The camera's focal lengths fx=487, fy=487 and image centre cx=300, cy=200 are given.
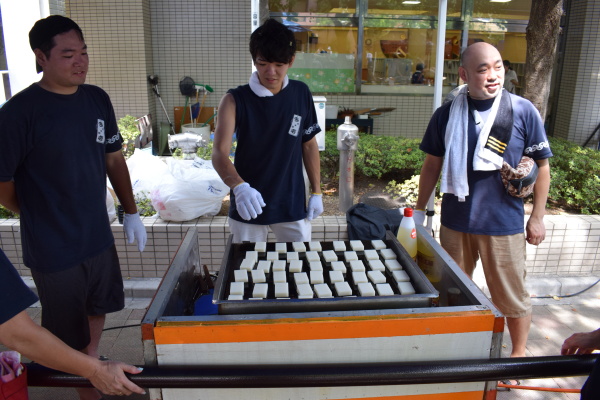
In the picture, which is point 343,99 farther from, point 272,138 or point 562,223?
point 272,138

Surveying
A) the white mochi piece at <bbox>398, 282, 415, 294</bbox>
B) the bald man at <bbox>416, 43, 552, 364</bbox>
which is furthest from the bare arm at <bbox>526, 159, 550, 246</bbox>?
the white mochi piece at <bbox>398, 282, 415, 294</bbox>

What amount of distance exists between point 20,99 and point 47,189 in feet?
1.49

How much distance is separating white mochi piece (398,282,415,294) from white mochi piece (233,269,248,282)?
60 cm

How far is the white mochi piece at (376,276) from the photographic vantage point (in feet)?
6.20

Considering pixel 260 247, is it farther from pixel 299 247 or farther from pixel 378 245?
pixel 378 245

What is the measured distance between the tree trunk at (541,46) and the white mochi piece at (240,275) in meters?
4.79

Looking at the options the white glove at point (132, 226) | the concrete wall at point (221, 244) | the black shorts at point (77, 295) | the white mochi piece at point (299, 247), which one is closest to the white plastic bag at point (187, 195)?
the concrete wall at point (221, 244)

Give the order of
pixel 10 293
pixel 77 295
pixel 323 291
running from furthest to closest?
pixel 77 295, pixel 323 291, pixel 10 293

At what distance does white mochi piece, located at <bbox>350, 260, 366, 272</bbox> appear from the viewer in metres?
2.01

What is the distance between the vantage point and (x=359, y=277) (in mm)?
1912

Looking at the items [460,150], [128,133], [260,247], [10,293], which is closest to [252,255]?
[260,247]

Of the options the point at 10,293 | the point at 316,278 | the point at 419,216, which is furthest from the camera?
the point at 419,216

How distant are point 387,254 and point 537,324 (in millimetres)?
2622

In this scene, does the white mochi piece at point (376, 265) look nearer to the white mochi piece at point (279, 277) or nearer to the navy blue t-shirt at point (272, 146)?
the white mochi piece at point (279, 277)
